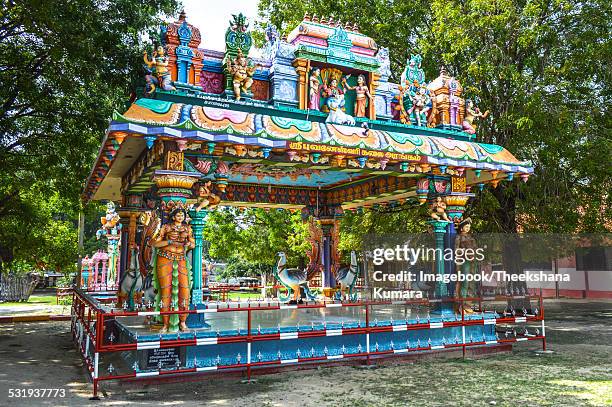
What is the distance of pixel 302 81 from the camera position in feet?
33.9

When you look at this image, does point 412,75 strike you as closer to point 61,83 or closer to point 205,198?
point 205,198

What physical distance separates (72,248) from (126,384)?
46.4ft

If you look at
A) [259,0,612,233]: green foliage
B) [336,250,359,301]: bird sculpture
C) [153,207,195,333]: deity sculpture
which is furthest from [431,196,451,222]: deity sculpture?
[153,207,195,333]: deity sculpture

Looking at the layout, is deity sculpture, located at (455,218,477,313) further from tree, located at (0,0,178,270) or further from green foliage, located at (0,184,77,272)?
green foliage, located at (0,184,77,272)

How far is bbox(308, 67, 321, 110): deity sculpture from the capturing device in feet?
34.0

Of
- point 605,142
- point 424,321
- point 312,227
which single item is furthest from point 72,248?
point 605,142

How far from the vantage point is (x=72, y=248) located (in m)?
19.9

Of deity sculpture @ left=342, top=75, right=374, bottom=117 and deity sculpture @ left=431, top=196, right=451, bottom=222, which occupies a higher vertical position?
deity sculpture @ left=342, top=75, right=374, bottom=117

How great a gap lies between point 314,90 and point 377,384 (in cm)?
586

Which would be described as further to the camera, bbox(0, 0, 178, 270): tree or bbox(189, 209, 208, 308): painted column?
bbox(0, 0, 178, 270): tree

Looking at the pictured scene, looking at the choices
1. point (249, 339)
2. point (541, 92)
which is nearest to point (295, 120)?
point (249, 339)

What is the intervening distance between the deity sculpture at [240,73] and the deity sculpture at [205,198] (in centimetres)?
193

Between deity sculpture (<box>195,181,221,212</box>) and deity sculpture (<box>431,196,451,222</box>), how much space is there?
16.1ft

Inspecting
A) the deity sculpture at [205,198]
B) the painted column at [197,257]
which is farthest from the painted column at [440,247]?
the painted column at [197,257]
